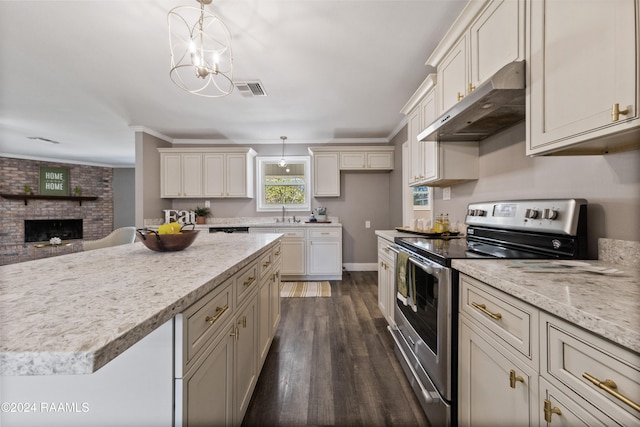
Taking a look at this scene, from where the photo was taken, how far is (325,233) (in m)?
4.15

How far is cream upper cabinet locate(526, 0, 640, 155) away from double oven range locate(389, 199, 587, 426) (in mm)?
338

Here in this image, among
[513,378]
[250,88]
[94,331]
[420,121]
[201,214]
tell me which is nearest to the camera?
[94,331]

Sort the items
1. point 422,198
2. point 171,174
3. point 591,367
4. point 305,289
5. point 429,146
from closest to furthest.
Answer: point 591,367 → point 429,146 → point 422,198 → point 305,289 → point 171,174

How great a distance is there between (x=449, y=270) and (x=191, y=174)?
14.6ft

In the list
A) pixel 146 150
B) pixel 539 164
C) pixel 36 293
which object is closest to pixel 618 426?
pixel 539 164

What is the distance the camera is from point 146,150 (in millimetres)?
4176

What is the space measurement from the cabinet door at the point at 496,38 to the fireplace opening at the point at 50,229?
9.46 m

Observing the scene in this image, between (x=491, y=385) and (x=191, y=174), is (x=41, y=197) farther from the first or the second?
(x=491, y=385)

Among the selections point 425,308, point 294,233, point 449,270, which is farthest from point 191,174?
Result: point 449,270

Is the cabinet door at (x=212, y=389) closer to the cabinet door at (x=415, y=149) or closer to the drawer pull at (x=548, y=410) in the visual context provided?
the drawer pull at (x=548, y=410)

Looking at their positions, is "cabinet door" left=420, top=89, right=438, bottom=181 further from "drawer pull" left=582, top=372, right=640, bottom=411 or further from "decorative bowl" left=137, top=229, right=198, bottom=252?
"decorative bowl" left=137, top=229, right=198, bottom=252

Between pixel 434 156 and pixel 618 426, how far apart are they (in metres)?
1.86

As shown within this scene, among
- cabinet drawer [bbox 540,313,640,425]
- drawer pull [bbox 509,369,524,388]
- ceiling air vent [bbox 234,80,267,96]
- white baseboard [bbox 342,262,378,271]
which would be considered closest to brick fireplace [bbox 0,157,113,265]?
ceiling air vent [bbox 234,80,267,96]

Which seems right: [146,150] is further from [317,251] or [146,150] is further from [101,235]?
[101,235]
